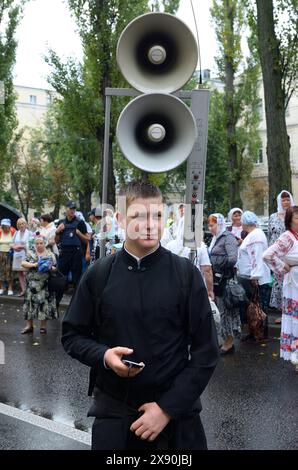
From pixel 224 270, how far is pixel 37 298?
3190 millimetres

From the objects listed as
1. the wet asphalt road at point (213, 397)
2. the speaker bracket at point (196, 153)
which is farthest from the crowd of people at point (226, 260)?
the speaker bracket at point (196, 153)

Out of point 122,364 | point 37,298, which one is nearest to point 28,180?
point 37,298

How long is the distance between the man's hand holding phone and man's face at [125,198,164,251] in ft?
1.51

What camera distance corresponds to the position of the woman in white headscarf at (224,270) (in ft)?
28.5

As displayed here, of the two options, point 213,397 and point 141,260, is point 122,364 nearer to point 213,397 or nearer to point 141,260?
point 141,260

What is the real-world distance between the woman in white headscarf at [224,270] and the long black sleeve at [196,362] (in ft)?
19.3

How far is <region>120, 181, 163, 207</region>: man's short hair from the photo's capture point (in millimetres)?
2879

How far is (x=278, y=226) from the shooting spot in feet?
34.8

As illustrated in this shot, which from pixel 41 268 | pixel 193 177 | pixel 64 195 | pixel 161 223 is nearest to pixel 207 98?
pixel 193 177

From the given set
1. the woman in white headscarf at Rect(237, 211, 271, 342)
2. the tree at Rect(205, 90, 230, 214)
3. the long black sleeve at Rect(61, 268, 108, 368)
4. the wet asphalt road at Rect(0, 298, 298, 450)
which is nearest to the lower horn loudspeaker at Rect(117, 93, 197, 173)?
the long black sleeve at Rect(61, 268, 108, 368)

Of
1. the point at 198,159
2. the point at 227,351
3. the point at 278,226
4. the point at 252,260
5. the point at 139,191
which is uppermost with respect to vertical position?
the point at 198,159

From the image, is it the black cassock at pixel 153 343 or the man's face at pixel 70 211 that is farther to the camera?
the man's face at pixel 70 211

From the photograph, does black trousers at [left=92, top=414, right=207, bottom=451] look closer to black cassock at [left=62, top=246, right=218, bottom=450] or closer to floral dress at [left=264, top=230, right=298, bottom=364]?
black cassock at [left=62, top=246, right=218, bottom=450]

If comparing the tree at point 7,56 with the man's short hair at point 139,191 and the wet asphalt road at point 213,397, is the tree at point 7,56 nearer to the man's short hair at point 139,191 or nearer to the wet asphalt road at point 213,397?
the wet asphalt road at point 213,397
